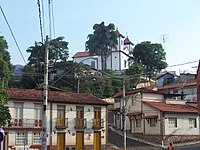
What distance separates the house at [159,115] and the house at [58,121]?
3.53m

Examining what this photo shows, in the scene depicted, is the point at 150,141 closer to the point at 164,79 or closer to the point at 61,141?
the point at 61,141

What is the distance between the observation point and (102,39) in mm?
91875

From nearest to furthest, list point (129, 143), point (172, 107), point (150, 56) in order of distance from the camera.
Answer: point (129, 143) < point (172, 107) < point (150, 56)

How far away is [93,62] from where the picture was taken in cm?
10744

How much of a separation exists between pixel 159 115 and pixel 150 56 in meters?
40.7

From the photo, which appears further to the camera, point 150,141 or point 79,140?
point 150,141

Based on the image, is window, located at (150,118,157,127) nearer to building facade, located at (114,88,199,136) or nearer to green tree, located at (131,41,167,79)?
building facade, located at (114,88,199,136)

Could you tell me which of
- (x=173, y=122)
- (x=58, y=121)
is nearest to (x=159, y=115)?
(x=173, y=122)

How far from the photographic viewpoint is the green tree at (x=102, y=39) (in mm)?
92312

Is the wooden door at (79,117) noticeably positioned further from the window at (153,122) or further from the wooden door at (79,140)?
the window at (153,122)

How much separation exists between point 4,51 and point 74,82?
552 inches

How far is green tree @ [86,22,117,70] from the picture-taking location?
303ft

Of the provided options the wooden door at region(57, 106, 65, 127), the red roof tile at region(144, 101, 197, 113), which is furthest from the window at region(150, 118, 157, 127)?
the wooden door at region(57, 106, 65, 127)

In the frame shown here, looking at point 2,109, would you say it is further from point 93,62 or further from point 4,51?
point 93,62
